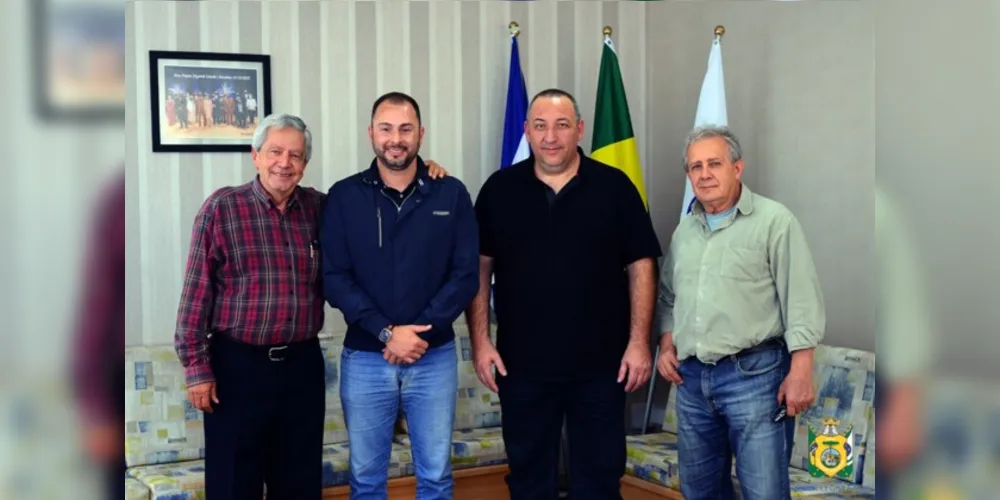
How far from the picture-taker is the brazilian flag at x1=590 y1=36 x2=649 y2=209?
4.11m

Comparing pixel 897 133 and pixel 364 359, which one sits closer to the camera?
pixel 897 133

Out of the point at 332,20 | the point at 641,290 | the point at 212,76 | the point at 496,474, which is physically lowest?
the point at 496,474

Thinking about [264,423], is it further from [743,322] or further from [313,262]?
[743,322]

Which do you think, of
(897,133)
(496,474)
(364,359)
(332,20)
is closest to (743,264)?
(364,359)

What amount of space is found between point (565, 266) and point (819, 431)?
1.21m

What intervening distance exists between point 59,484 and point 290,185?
2046 millimetres

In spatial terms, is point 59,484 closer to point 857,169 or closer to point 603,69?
point 857,169

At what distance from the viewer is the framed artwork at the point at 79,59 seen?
55cm

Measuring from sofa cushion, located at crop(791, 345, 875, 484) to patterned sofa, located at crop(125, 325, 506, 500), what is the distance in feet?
3.73

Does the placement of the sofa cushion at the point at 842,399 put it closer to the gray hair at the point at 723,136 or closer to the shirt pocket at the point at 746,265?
the shirt pocket at the point at 746,265

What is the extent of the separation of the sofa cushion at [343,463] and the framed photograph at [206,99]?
1.28 meters

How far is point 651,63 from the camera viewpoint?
4.55m

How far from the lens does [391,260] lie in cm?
255

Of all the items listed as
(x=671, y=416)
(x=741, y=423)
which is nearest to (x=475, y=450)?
(x=671, y=416)
